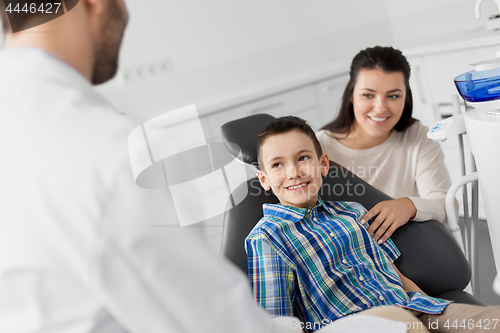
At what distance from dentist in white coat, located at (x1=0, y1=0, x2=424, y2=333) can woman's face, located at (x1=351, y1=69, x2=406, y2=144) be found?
989 mm

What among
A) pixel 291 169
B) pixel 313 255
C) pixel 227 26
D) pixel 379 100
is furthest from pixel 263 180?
pixel 227 26

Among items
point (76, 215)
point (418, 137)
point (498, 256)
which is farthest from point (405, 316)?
point (418, 137)

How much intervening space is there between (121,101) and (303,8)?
58.4 inches

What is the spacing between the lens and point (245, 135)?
1255 mm

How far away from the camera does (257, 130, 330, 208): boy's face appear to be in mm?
1082

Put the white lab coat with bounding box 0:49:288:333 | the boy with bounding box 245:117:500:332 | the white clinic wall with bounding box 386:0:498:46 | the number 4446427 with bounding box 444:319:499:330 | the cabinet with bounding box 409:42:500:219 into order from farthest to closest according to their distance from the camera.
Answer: the white clinic wall with bounding box 386:0:498:46, the cabinet with bounding box 409:42:500:219, the boy with bounding box 245:117:500:332, the number 4446427 with bounding box 444:319:499:330, the white lab coat with bounding box 0:49:288:333

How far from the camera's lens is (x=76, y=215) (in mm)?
429

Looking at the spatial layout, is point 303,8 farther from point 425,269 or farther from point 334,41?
point 425,269

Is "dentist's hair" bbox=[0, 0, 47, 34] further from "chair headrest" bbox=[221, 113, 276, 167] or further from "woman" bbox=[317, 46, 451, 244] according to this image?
"woman" bbox=[317, 46, 451, 244]

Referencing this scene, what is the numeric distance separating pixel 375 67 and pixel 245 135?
18.9 inches

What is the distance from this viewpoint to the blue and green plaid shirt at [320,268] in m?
0.94

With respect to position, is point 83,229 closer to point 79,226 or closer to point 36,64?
point 79,226

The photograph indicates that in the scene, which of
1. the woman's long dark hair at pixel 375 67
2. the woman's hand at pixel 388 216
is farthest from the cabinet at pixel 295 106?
the woman's hand at pixel 388 216

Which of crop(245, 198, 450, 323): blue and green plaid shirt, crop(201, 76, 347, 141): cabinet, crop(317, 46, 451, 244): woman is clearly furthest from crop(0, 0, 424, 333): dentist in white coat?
crop(201, 76, 347, 141): cabinet
